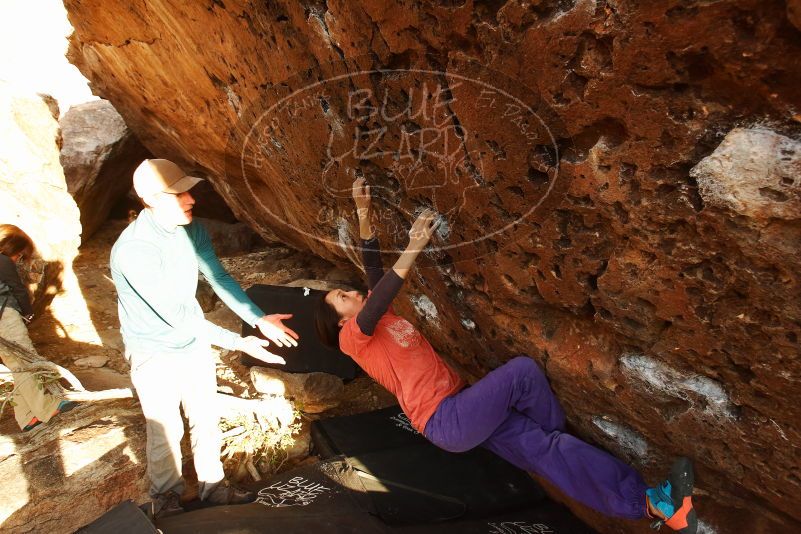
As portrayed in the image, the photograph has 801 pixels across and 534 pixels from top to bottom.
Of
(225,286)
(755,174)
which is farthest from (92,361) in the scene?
(755,174)

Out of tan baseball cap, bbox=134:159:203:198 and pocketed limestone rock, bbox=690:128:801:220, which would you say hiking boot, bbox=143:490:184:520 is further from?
pocketed limestone rock, bbox=690:128:801:220

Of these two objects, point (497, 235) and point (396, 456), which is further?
point (396, 456)

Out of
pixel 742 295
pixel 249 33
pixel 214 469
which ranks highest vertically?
pixel 249 33

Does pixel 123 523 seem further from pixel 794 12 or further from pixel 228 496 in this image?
pixel 794 12

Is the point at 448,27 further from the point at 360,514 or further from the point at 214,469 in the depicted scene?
the point at 214,469

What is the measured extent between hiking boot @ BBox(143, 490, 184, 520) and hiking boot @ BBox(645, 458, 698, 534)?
226cm

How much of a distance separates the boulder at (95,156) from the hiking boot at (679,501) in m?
7.60

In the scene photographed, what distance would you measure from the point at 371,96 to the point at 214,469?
2119mm

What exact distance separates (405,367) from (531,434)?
701 mm

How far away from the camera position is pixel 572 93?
163cm

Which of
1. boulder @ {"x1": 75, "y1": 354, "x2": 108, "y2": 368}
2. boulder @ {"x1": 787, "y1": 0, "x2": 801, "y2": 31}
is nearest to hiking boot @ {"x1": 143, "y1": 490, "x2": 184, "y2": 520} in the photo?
boulder @ {"x1": 75, "y1": 354, "x2": 108, "y2": 368}

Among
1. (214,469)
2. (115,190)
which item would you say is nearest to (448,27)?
(214,469)

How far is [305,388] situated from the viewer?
391 centimetres

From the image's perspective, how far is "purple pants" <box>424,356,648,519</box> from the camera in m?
2.29
